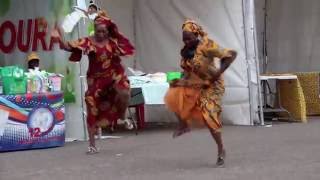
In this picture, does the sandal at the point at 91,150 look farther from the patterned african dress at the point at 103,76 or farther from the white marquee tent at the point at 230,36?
the white marquee tent at the point at 230,36

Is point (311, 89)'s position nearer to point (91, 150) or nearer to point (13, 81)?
point (91, 150)

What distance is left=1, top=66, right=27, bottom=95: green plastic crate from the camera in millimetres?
9773

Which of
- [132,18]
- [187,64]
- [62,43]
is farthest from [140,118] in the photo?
[187,64]

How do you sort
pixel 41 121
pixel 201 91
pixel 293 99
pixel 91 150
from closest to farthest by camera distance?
1. pixel 201 91
2. pixel 91 150
3. pixel 41 121
4. pixel 293 99

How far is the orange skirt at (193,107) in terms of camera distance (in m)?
7.62

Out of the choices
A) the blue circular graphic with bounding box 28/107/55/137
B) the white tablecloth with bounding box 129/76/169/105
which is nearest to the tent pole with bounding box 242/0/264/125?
the white tablecloth with bounding box 129/76/169/105

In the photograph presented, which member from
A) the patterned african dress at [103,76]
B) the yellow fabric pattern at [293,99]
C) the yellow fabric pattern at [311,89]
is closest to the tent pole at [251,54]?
the yellow fabric pattern at [293,99]

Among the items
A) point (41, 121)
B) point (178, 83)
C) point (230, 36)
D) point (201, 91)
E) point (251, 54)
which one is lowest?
point (41, 121)

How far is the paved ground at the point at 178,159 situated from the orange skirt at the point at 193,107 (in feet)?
1.70

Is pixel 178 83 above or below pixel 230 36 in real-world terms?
below

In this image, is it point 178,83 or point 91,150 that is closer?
point 178,83

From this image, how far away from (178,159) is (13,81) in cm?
277

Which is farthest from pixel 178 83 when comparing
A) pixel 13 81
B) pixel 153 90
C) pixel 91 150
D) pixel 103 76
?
pixel 153 90

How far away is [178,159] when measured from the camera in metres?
8.55
